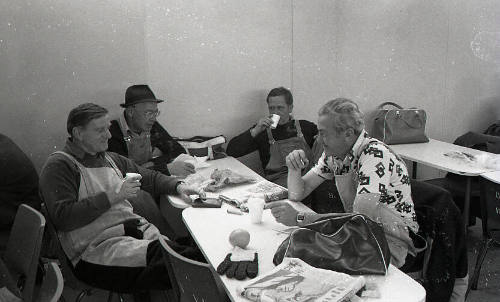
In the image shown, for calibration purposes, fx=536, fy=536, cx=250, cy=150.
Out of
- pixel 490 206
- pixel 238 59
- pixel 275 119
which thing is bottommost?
pixel 490 206

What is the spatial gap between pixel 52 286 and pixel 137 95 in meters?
2.43

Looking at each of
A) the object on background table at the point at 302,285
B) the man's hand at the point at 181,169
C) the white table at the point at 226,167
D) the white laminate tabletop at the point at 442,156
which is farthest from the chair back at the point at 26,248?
the white laminate tabletop at the point at 442,156

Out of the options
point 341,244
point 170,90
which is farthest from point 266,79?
point 341,244

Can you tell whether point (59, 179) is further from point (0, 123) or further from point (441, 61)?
point (441, 61)

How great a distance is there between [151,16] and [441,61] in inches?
123

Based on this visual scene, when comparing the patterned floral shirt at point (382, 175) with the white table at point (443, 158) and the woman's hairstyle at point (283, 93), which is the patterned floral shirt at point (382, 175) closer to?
the white table at point (443, 158)

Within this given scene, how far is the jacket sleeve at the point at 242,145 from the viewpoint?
15.5 ft

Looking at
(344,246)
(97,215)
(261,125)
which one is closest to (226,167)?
(261,125)

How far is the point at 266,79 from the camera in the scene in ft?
16.4

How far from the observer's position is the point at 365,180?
2611 millimetres

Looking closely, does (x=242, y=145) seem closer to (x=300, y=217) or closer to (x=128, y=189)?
(x=128, y=189)

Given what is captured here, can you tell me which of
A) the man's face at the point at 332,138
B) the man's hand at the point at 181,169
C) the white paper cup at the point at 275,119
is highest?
the man's face at the point at 332,138

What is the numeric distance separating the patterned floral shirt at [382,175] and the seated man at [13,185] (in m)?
2.11

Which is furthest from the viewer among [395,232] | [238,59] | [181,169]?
[238,59]
